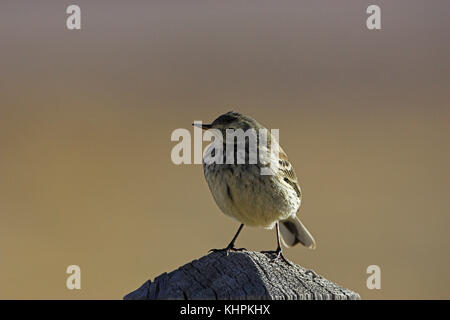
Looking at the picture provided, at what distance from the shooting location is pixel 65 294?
33.1ft

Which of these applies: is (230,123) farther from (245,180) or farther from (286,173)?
(286,173)

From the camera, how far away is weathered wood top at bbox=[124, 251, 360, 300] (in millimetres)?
2938

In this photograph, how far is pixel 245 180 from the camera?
4.92m

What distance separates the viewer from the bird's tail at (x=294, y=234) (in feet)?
17.4

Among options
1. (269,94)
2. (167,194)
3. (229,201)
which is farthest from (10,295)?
(269,94)

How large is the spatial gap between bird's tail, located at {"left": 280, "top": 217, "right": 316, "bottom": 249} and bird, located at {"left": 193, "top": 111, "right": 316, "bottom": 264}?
2 centimetres

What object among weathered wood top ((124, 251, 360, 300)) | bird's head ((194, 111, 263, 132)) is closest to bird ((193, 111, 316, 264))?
bird's head ((194, 111, 263, 132))

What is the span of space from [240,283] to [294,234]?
8.14 ft

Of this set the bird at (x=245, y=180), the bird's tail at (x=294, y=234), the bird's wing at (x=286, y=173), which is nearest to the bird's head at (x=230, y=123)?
the bird at (x=245, y=180)

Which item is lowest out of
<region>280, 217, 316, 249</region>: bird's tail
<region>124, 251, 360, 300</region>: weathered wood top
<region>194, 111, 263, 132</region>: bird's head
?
<region>280, 217, 316, 249</region>: bird's tail

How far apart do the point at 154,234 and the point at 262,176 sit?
7978mm

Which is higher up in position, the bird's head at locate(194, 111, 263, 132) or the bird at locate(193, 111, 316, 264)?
the bird's head at locate(194, 111, 263, 132)

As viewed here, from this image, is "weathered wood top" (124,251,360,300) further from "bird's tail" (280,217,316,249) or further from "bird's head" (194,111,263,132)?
"bird's tail" (280,217,316,249)

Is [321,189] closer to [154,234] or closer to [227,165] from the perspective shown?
[154,234]
